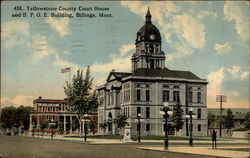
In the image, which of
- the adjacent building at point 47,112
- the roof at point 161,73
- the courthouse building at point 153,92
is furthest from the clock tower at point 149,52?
the adjacent building at point 47,112

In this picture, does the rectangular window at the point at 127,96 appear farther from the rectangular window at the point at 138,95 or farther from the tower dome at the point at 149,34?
the tower dome at the point at 149,34

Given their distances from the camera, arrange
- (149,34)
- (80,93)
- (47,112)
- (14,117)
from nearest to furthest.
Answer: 1. (80,93)
2. (149,34)
3. (14,117)
4. (47,112)

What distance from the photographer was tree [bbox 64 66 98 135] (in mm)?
62062

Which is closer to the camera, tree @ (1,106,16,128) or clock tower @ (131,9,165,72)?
clock tower @ (131,9,165,72)

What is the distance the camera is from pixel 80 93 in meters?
62.7

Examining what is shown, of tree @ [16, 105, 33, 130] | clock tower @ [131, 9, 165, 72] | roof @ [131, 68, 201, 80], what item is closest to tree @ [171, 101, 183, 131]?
roof @ [131, 68, 201, 80]

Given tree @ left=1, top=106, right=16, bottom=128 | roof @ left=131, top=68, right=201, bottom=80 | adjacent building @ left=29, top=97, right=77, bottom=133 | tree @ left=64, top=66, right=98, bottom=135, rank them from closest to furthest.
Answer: tree @ left=64, top=66, right=98, bottom=135 < roof @ left=131, top=68, right=201, bottom=80 < tree @ left=1, top=106, right=16, bottom=128 < adjacent building @ left=29, top=97, right=77, bottom=133

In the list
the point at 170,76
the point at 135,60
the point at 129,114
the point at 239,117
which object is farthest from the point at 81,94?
the point at 239,117

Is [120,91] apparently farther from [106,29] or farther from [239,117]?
[106,29]

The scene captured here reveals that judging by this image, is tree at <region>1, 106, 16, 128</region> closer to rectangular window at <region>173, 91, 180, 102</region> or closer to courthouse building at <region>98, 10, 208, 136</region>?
courthouse building at <region>98, 10, 208, 136</region>

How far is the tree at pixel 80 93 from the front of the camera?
6206 cm

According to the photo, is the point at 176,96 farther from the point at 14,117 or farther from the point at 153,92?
the point at 14,117

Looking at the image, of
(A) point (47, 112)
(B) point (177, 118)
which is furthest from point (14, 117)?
(B) point (177, 118)

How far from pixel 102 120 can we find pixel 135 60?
15.6m
